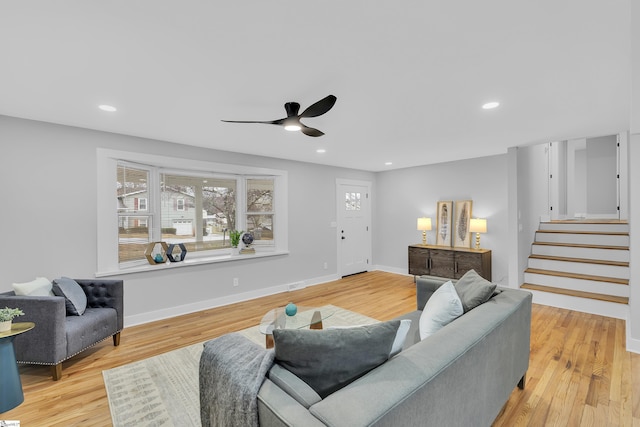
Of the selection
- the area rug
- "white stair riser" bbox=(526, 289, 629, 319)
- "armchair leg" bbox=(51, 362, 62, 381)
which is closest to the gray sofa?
the area rug

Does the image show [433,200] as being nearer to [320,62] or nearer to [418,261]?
[418,261]

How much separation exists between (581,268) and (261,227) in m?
5.00

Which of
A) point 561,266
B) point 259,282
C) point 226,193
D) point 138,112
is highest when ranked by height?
point 138,112

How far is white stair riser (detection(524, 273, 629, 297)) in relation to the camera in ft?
12.4

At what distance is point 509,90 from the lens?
2.28m

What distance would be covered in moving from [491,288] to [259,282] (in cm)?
353


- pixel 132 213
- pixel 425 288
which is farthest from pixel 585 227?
pixel 132 213

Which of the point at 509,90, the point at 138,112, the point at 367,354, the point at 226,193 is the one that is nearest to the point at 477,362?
the point at 367,354

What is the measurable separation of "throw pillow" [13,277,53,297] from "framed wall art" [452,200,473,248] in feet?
18.8

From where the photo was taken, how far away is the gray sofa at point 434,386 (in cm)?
95

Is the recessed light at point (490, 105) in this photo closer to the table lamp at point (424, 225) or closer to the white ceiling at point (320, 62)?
the white ceiling at point (320, 62)

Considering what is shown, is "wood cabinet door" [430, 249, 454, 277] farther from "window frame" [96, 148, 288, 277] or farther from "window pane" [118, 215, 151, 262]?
"window pane" [118, 215, 151, 262]

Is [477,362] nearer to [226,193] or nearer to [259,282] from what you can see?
[259,282]

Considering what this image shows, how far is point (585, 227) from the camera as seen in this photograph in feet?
16.0
